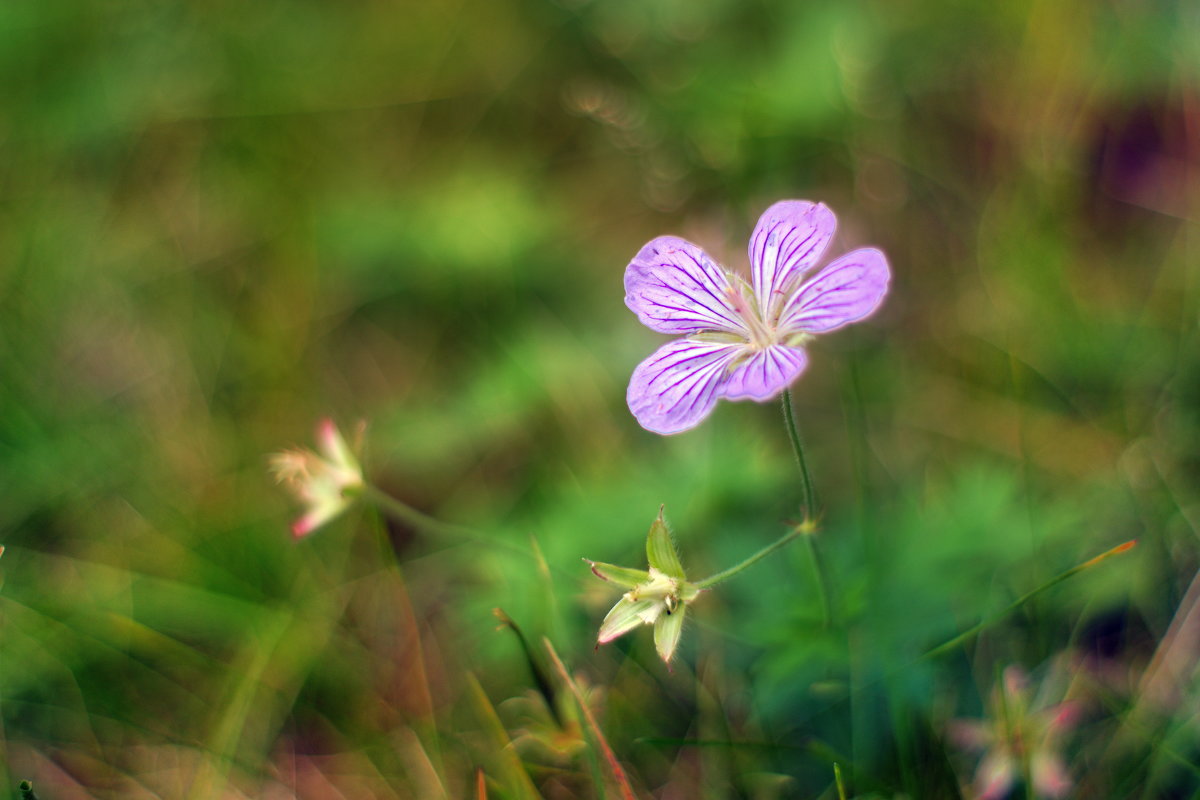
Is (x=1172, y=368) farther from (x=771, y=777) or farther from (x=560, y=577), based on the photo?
(x=560, y=577)

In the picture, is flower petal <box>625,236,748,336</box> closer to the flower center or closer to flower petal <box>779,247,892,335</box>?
the flower center

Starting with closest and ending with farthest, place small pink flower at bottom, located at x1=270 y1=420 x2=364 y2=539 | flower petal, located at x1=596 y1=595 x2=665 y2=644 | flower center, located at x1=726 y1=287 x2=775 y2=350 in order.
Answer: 1. flower petal, located at x1=596 y1=595 x2=665 y2=644
2. flower center, located at x1=726 y1=287 x2=775 y2=350
3. small pink flower at bottom, located at x1=270 y1=420 x2=364 y2=539

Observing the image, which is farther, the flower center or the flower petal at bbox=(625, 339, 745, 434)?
the flower center

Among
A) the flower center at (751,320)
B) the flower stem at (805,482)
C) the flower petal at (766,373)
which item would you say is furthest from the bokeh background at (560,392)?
the flower petal at (766,373)

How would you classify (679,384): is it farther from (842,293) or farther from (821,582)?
(821,582)

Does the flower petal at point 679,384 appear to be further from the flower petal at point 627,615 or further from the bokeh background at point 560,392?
the bokeh background at point 560,392

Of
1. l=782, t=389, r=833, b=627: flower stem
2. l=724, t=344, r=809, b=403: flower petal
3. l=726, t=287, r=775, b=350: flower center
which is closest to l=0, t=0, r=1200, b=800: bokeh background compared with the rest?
l=782, t=389, r=833, b=627: flower stem
